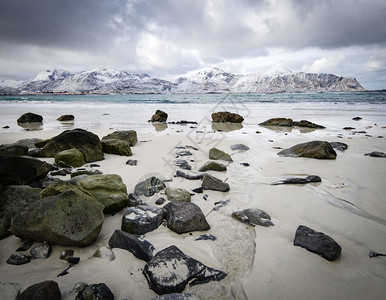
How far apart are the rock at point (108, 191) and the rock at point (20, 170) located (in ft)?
3.44

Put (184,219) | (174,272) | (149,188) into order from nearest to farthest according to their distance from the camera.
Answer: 1. (174,272)
2. (184,219)
3. (149,188)

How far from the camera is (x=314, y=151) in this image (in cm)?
626

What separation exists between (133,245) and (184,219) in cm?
78

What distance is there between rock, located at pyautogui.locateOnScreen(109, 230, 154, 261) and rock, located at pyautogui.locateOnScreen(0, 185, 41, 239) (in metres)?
1.40

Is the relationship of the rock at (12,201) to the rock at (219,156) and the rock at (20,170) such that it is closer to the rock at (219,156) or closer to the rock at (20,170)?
the rock at (20,170)

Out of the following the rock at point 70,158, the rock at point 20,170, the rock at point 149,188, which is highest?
the rock at point 20,170

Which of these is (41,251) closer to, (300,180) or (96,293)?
(96,293)

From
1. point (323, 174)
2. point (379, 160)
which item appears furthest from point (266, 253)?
point (379, 160)

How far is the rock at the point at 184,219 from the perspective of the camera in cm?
286

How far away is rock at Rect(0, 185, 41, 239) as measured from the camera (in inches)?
104

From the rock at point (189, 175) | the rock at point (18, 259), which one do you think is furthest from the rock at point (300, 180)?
the rock at point (18, 259)

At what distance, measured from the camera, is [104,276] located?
6.85ft

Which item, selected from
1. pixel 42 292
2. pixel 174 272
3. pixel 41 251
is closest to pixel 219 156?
pixel 174 272

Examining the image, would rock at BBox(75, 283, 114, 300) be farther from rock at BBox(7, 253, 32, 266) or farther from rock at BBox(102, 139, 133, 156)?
rock at BBox(102, 139, 133, 156)
